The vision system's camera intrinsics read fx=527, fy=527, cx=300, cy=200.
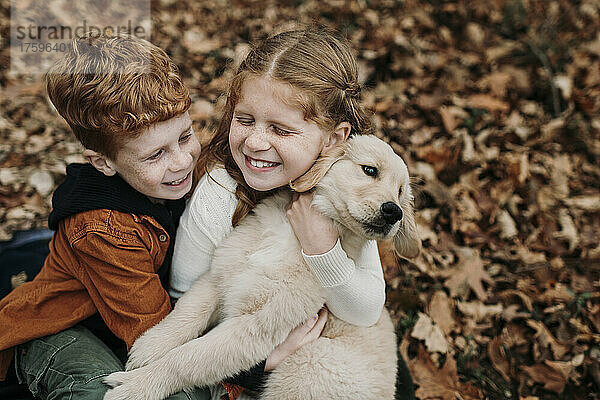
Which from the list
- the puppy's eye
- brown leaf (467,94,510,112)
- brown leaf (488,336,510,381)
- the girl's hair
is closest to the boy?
the girl's hair

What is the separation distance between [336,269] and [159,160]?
0.90 m

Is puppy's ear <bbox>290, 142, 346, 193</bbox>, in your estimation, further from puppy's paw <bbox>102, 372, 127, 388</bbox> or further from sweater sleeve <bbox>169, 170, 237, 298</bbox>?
puppy's paw <bbox>102, 372, 127, 388</bbox>

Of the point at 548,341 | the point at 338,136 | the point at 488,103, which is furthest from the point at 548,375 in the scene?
the point at 488,103

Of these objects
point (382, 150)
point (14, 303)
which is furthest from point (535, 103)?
point (14, 303)

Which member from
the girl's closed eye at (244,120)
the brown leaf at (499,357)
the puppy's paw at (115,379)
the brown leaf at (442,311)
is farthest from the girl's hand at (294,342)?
the brown leaf at (499,357)

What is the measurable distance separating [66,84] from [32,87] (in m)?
3.58

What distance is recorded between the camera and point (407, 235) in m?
2.24

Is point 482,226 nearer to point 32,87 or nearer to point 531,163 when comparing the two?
point 531,163

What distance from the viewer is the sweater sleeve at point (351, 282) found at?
7.02 ft

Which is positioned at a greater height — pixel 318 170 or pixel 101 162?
pixel 318 170

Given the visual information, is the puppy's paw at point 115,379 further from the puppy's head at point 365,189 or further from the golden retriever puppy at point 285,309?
the puppy's head at point 365,189

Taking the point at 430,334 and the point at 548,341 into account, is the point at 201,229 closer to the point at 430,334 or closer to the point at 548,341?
the point at 430,334

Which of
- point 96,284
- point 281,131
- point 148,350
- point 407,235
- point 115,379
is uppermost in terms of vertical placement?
point 281,131

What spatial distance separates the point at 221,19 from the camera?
21.5ft
